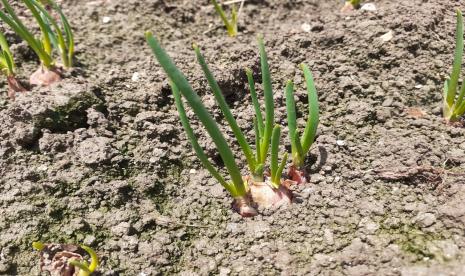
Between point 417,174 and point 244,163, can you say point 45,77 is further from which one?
point 417,174

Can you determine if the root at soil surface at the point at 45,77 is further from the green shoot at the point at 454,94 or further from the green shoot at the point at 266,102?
the green shoot at the point at 454,94

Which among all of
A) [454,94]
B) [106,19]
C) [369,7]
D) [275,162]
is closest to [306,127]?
[275,162]

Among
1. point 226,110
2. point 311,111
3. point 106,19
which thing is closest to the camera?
point 226,110

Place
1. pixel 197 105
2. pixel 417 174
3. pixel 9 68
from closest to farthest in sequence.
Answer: pixel 197 105
pixel 417 174
pixel 9 68

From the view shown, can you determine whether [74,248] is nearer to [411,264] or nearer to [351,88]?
[411,264]

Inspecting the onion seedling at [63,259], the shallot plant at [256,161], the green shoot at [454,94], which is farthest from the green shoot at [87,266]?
the green shoot at [454,94]
